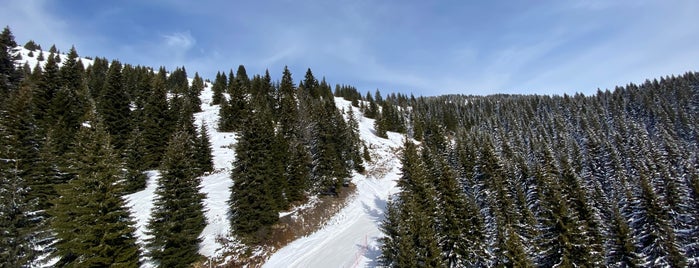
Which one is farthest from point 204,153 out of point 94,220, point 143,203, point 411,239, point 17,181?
point 411,239

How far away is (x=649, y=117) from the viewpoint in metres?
111

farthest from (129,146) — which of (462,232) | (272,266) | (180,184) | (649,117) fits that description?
(649,117)

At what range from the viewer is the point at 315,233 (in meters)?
37.4

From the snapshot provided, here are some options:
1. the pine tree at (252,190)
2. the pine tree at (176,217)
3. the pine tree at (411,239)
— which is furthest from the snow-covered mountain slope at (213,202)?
the pine tree at (411,239)

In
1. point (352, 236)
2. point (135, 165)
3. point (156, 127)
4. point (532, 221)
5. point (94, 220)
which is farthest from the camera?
point (156, 127)

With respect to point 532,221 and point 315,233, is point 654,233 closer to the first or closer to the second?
point 532,221

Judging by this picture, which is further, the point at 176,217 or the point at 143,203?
the point at 143,203

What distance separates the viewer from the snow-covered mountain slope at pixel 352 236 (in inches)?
1223

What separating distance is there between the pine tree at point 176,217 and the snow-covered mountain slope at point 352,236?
26.5 ft

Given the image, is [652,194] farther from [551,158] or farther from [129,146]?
[129,146]

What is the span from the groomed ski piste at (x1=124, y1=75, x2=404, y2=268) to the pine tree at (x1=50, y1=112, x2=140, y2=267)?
1.38 meters

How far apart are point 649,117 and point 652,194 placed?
11691 centimetres

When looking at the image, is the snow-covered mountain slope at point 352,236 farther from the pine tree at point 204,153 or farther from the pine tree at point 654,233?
the pine tree at point 654,233

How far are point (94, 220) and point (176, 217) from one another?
6.31 meters
